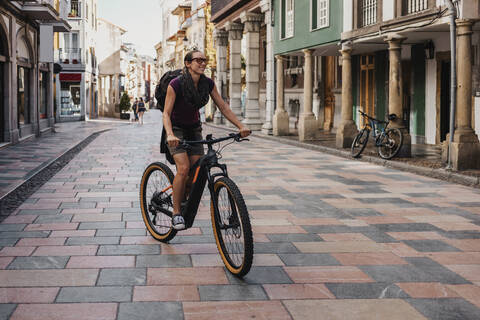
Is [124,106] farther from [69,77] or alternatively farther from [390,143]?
[390,143]

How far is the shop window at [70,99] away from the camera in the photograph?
42.5 m

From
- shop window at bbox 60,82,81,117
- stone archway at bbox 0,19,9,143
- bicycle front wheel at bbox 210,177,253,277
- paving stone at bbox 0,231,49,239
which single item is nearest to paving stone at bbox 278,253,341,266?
bicycle front wheel at bbox 210,177,253,277

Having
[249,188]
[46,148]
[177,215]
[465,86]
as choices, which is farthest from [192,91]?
[46,148]

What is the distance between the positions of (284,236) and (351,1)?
526 inches

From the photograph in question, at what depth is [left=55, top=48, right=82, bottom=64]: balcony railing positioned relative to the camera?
142 ft

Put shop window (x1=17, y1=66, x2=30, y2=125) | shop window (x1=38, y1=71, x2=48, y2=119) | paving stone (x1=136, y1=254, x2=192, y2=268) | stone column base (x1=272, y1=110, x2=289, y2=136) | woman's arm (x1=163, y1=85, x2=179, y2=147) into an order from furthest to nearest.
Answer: shop window (x1=38, y1=71, x2=48, y2=119)
stone column base (x1=272, y1=110, x2=289, y2=136)
shop window (x1=17, y1=66, x2=30, y2=125)
woman's arm (x1=163, y1=85, x2=179, y2=147)
paving stone (x1=136, y1=254, x2=192, y2=268)

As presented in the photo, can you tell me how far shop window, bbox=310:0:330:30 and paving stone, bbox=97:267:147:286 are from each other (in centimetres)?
1652

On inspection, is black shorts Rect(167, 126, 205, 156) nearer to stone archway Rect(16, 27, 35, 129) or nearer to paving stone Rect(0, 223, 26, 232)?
paving stone Rect(0, 223, 26, 232)

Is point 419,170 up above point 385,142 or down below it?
below

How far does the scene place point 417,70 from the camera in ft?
63.9

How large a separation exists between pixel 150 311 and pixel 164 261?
1369 mm

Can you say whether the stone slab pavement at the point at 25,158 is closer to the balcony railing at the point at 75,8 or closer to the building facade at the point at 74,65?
the building facade at the point at 74,65

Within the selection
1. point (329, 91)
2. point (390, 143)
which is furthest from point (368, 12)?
point (329, 91)

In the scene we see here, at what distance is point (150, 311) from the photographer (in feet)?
14.0
